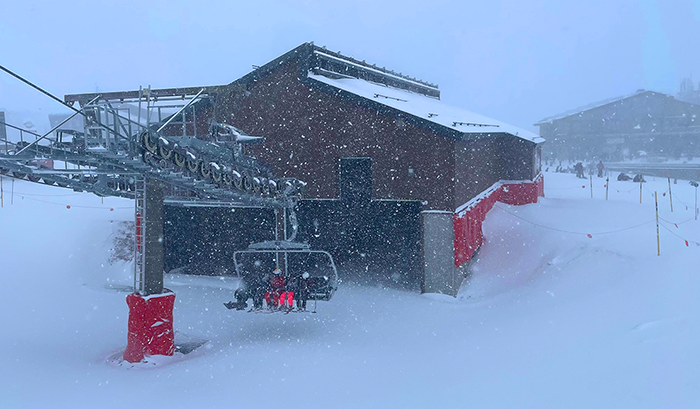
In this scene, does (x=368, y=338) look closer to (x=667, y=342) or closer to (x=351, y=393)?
(x=351, y=393)

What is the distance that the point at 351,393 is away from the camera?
26.1 feet

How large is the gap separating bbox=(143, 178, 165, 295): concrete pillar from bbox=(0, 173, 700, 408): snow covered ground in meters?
1.55

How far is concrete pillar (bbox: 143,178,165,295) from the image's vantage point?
9547 millimetres

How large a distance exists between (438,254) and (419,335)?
389cm

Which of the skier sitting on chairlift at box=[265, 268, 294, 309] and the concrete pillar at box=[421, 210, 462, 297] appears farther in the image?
the concrete pillar at box=[421, 210, 462, 297]

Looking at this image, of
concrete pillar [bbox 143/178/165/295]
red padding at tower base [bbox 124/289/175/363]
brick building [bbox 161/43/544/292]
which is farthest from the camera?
brick building [bbox 161/43/544/292]

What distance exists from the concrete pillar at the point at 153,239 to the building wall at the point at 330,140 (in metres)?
5.45

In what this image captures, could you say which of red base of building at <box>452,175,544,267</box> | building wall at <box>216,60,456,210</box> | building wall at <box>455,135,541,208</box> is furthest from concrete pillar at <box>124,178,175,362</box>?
building wall at <box>455,135,541,208</box>

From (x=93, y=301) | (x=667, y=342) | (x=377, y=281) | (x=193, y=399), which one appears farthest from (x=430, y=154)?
(x=93, y=301)

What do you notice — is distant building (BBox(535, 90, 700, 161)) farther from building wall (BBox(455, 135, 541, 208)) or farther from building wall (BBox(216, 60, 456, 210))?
building wall (BBox(216, 60, 456, 210))

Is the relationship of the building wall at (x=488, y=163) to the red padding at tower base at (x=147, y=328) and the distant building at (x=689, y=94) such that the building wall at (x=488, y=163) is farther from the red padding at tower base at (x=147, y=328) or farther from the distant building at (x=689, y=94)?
the distant building at (x=689, y=94)

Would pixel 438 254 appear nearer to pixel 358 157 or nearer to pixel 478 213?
pixel 478 213

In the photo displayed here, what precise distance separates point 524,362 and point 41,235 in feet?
65.3

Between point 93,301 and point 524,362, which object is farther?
point 93,301
